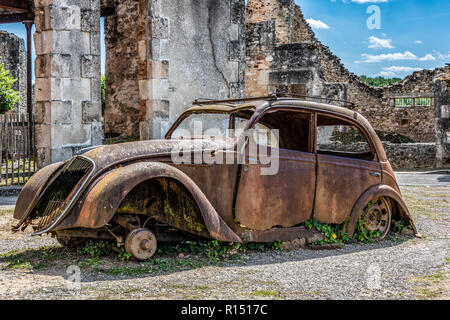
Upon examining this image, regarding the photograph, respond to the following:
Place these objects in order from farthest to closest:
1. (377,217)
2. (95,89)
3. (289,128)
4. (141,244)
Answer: (95,89) → (289,128) → (377,217) → (141,244)

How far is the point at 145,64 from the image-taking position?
1038cm

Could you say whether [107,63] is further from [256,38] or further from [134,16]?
[256,38]

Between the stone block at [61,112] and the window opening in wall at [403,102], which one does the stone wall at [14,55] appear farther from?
the window opening in wall at [403,102]

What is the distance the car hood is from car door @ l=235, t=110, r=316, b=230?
364 mm

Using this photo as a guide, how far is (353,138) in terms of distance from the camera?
2092 cm

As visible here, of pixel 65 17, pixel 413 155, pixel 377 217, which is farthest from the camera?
pixel 413 155

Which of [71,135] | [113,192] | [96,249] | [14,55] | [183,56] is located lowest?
[96,249]

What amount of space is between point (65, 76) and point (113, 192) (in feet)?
18.5

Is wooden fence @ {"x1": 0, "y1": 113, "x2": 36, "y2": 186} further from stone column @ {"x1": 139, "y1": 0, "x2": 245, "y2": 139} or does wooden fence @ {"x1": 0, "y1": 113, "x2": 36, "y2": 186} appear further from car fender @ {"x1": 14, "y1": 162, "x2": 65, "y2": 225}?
car fender @ {"x1": 14, "y1": 162, "x2": 65, "y2": 225}

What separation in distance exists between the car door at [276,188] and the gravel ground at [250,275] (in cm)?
36

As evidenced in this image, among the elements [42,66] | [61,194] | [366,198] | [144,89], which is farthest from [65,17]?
[366,198]

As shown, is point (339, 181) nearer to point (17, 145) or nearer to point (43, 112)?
point (43, 112)

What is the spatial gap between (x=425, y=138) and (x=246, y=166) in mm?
28786

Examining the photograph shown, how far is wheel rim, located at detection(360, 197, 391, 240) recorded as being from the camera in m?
6.29
